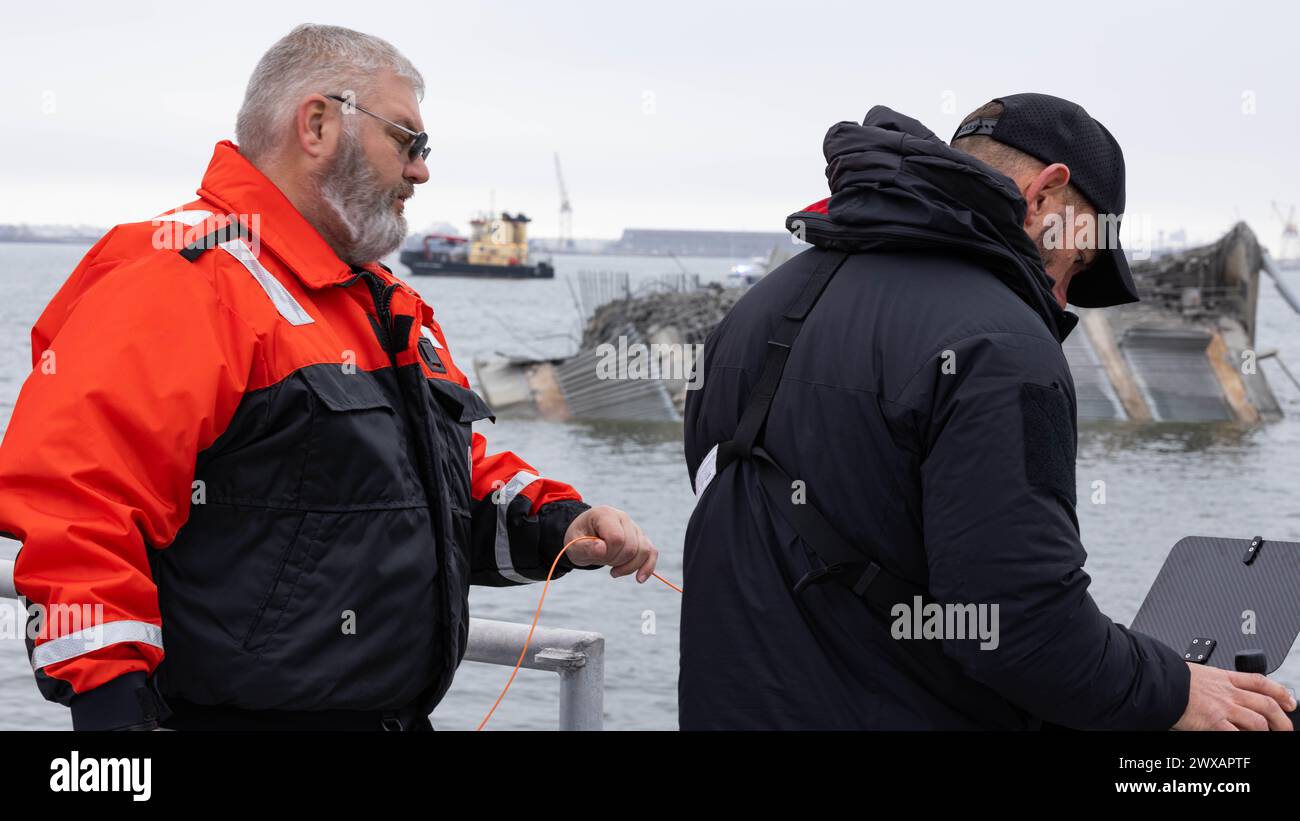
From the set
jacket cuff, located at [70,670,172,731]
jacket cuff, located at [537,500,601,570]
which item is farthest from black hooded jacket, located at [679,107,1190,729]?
jacket cuff, located at [70,670,172,731]

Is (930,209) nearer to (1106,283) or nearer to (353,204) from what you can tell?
(1106,283)

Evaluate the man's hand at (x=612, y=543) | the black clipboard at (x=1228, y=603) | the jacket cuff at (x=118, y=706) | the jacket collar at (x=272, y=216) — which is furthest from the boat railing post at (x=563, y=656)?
the black clipboard at (x=1228, y=603)

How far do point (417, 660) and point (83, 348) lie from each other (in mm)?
876

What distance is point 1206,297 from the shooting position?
121ft

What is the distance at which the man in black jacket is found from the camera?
2.29m

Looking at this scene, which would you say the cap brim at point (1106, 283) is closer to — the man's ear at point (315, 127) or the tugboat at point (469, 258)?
the man's ear at point (315, 127)

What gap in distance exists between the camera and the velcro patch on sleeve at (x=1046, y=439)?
7.43 feet

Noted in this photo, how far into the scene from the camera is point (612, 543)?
3299 mm

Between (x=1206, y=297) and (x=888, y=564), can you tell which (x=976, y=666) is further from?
(x=1206, y=297)

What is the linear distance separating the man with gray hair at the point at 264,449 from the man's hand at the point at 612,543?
0.03ft

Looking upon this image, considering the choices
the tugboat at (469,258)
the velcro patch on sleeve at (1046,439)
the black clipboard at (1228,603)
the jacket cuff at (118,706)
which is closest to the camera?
the velcro patch on sleeve at (1046,439)

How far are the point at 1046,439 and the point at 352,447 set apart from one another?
1256mm

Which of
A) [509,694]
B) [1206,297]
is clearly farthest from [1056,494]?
[1206,297]

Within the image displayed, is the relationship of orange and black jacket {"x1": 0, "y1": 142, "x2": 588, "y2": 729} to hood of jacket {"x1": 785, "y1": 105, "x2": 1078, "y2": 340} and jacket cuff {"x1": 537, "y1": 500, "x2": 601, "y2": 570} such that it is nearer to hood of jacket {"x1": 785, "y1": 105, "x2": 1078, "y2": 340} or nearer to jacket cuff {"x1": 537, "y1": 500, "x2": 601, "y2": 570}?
jacket cuff {"x1": 537, "y1": 500, "x2": 601, "y2": 570}
